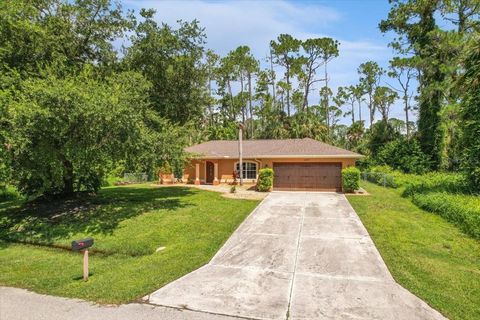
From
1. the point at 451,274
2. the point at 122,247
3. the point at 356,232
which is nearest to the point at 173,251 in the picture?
the point at 122,247

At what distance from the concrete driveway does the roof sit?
9.25 metres

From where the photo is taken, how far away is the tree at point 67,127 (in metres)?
10.6

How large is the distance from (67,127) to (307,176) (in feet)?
47.0

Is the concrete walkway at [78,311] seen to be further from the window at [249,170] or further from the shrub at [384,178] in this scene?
the shrub at [384,178]

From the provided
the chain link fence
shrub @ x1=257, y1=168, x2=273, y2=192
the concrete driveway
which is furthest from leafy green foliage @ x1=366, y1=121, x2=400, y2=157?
the concrete driveway

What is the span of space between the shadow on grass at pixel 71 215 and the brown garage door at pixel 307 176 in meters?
7.00

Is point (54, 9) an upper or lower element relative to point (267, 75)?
lower

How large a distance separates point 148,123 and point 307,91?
96.5 ft

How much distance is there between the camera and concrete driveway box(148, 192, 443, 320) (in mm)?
5547

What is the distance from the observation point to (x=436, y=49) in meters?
28.8

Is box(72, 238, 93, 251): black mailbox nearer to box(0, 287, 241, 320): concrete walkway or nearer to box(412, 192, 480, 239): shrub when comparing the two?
box(0, 287, 241, 320): concrete walkway

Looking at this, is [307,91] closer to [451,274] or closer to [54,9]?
[54,9]

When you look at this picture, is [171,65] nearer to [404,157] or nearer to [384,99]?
[404,157]

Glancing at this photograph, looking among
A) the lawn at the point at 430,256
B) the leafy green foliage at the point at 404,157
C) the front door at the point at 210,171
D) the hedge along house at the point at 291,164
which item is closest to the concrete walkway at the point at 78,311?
the lawn at the point at 430,256
